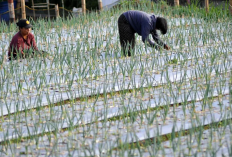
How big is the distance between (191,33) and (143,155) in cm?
448

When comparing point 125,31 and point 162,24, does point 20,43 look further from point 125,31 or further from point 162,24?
point 162,24

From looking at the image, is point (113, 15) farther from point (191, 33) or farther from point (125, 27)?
point (125, 27)

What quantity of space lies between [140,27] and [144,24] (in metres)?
0.25

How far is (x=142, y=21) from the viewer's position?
17.7 ft

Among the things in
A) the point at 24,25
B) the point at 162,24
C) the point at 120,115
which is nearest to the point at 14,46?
the point at 24,25

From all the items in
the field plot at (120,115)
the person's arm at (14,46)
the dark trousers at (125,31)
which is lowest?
the field plot at (120,115)

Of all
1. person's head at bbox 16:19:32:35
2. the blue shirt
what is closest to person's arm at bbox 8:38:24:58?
person's head at bbox 16:19:32:35

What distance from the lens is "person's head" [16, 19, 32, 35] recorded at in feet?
18.6

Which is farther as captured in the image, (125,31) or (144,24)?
(125,31)

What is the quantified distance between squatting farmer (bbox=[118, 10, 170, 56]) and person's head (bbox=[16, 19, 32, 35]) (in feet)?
4.03

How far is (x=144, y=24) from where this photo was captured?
17.5 ft

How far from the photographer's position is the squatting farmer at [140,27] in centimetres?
524

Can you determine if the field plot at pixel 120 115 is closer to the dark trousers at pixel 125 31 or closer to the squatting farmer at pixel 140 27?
the squatting farmer at pixel 140 27

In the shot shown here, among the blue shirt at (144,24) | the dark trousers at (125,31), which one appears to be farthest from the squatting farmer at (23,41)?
the blue shirt at (144,24)
